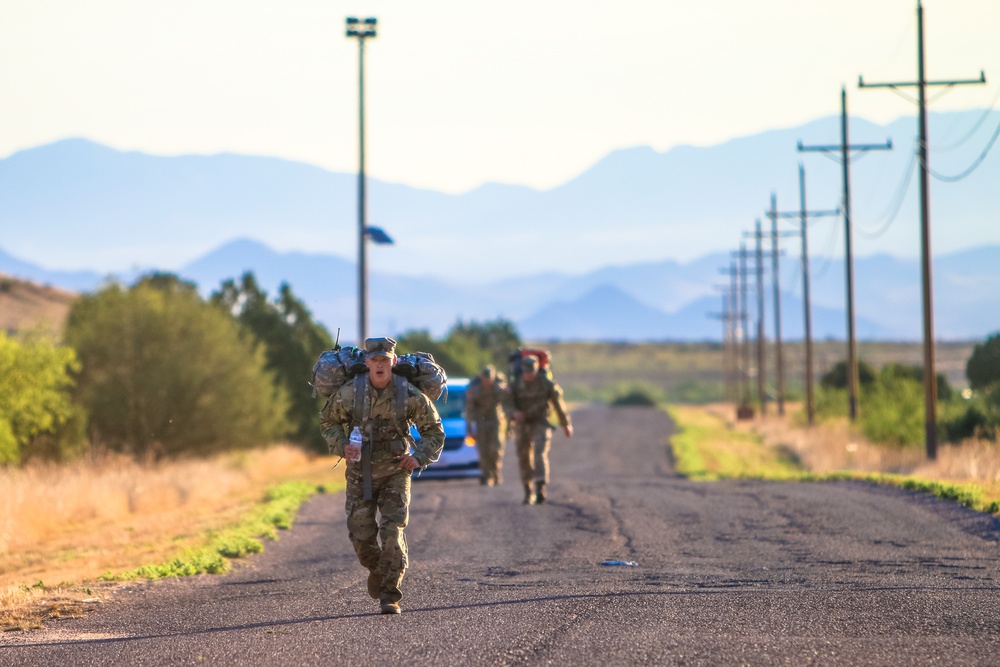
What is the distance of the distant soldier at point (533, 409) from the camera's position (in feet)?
61.7

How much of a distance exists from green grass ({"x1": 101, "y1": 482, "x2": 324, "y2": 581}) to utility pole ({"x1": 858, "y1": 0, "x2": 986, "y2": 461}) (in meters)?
13.8

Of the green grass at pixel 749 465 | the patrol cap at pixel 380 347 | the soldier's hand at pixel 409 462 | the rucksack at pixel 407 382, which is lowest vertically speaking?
the green grass at pixel 749 465

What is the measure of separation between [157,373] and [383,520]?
2644 cm

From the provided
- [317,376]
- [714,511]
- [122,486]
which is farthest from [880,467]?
[317,376]

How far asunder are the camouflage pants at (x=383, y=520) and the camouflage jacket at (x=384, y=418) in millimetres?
174

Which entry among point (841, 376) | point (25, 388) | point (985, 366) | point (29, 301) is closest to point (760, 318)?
point (841, 376)

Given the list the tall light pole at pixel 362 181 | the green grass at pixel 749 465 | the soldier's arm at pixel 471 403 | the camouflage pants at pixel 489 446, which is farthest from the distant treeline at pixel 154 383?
the soldier's arm at pixel 471 403

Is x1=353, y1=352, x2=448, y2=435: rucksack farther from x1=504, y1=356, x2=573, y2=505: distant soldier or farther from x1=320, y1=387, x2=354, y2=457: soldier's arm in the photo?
x1=504, y1=356, x2=573, y2=505: distant soldier

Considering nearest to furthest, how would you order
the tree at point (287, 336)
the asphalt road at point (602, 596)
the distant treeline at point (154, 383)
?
1. the asphalt road at point (602, 596)
2. the distant treeline at point (154, 383)
3. the tree at point (287, 336)

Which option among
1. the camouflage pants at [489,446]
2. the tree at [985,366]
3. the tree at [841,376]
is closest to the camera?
the camouflage pants at [489,446]

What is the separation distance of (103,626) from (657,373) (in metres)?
173

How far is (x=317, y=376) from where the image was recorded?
33.3 feet

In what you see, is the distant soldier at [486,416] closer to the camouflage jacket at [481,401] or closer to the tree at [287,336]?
the camouflage jacket at [481,401]

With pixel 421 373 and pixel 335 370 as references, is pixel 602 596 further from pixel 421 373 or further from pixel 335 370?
pixel 335 370
